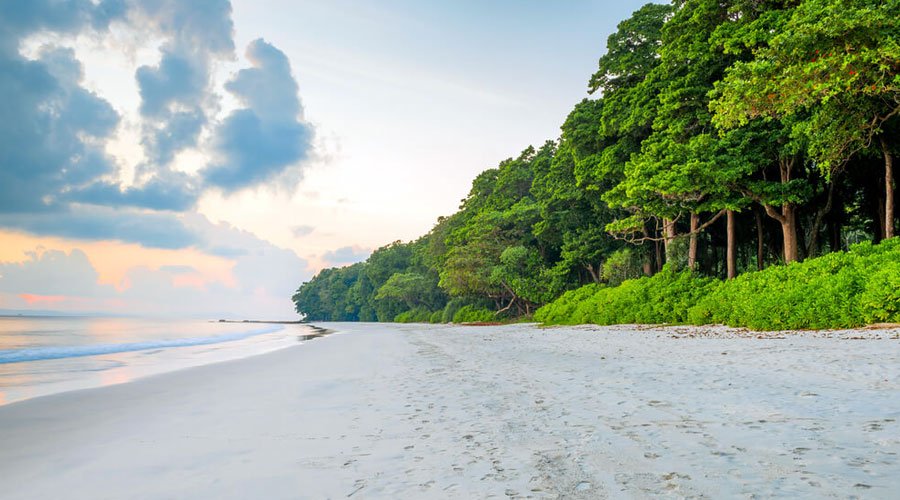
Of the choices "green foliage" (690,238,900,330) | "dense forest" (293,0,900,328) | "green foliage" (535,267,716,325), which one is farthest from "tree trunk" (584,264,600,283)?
"green foliage" (690,238,900,330)

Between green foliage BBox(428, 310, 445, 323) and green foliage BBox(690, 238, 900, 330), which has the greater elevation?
green foliage BBox(690, 238, 900, 330)

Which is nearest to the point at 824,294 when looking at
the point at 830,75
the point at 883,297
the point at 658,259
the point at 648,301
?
the point at 883,297

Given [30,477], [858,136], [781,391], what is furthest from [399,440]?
[858,136]

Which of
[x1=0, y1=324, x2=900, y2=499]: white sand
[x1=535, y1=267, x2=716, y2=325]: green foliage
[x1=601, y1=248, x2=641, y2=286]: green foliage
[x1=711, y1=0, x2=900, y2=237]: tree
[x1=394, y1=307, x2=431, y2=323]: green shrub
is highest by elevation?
[x1=711, y1=0, x2=900, y2=237]: tree

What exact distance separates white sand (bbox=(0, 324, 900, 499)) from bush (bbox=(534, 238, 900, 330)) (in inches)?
161

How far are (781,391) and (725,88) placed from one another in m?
12.3

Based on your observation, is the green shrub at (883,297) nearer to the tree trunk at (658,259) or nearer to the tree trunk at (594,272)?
the tree trunk at (658,259)

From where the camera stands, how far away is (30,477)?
3549mm

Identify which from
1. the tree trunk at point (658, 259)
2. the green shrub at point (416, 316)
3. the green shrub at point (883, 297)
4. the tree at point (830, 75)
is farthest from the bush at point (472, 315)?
the green shrub at point (883, 297)

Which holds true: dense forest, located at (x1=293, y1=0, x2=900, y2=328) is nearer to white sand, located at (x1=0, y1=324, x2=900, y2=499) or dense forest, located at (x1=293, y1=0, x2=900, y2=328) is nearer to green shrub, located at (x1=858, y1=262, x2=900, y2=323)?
green shrub, located at (x1=858, y1=262, x2=900, y2=323)

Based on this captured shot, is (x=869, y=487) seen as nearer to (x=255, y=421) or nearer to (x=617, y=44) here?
(x=255, y=421)

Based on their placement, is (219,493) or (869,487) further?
(219,493)

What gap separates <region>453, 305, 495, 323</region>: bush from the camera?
47.0 m

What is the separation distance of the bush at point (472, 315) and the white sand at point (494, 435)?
39.5 m
